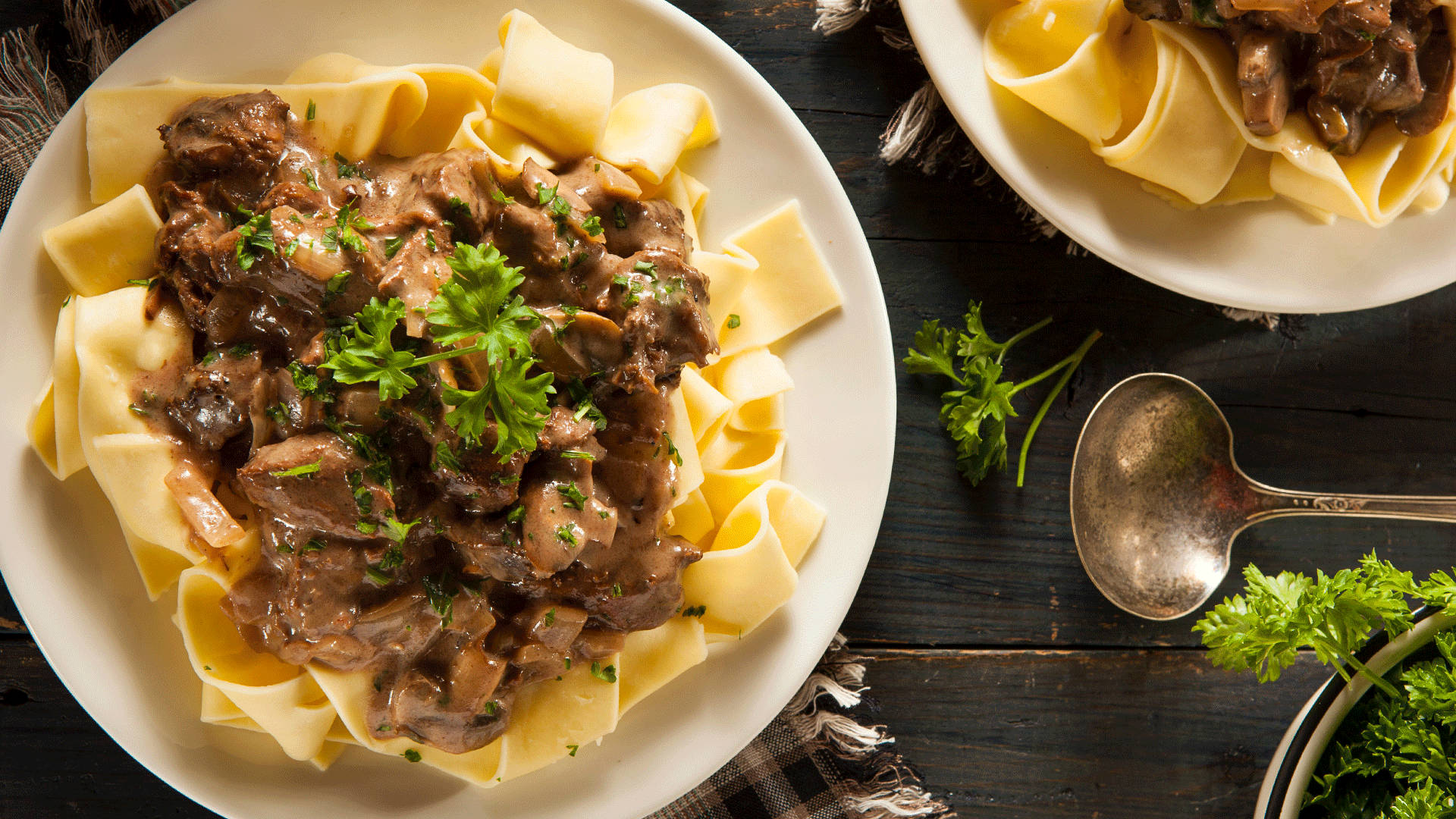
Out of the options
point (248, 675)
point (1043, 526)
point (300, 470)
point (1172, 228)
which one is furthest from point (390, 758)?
point (1172, 228)

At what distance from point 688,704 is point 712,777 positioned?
0.55 m

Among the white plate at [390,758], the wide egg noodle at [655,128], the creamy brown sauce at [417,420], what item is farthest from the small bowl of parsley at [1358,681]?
the wide egg noodle at [655,128]

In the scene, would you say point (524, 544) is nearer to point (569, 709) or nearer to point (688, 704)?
point (569, 709)

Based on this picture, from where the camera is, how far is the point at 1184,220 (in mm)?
3373

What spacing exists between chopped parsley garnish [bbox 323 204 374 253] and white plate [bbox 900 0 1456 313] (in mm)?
1902

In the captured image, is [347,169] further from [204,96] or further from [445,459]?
[445,459]

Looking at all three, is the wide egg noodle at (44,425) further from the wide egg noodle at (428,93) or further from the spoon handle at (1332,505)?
the spoon handle at (1332,505)

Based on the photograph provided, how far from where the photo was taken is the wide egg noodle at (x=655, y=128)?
2984 millimetres

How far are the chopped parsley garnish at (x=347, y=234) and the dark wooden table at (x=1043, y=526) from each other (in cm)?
154

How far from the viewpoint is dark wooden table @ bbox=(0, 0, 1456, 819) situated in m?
3.53

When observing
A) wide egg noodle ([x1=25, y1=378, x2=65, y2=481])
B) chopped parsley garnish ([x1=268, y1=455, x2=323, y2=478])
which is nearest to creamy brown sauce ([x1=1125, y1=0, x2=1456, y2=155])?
chopped parsley garnish ([x1=268, y1=455, x2=323, y2=478])

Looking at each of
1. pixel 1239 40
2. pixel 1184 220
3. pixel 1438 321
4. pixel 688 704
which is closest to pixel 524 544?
pixel 688 704

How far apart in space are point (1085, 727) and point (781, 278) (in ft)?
7.24

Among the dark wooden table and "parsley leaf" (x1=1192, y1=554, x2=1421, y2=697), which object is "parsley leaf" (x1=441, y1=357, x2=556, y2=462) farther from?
"parsley leaf" (x1=1192, y1=554, x2=1421, y2=697)
